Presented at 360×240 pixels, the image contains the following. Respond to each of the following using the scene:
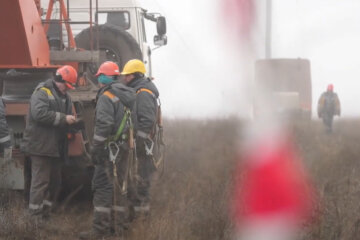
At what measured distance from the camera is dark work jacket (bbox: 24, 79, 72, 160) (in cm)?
757

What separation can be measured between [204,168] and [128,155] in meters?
3.91

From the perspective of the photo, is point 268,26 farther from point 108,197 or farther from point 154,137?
point 108,197

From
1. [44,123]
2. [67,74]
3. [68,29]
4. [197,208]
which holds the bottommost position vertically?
[197,208]

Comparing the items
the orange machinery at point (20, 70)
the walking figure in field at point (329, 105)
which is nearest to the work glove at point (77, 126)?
the orange machinery at point (20, 70)

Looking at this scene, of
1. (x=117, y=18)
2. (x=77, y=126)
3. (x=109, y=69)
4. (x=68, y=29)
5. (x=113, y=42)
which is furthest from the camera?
(x=117, y=18)

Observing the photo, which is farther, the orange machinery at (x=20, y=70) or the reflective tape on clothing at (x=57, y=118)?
the orange machinery at (x=20, y=70)

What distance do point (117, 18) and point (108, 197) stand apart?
4.88m

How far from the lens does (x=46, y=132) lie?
767cm

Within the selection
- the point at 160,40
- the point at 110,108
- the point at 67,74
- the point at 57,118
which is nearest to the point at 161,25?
the point at 160,40

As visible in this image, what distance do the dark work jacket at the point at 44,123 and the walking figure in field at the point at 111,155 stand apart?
24.9 inches

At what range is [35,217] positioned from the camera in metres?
7.41

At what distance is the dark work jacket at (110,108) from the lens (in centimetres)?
713

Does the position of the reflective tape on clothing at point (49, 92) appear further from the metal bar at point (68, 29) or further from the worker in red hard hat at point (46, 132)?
the metal bar at point (68, 29)

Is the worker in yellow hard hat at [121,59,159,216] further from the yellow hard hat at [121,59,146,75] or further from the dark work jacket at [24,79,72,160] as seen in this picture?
the dark work jacket at [24,79,72,160]
